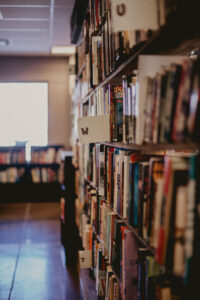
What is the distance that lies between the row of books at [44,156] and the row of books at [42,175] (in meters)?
0.16

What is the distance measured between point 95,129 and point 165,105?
3.02ft

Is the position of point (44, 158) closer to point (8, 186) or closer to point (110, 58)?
point (8, 186)

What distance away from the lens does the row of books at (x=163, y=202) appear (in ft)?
3.35

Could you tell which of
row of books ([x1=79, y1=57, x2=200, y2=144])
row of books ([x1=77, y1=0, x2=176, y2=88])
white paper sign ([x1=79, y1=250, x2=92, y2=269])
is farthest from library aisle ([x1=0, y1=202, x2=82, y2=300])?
row of books ([x1=79, y1=57, x2=200, y2=144])

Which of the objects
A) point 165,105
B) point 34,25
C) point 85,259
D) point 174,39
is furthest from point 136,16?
point 34,25

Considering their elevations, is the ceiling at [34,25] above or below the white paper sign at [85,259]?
above

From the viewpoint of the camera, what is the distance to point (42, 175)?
6.99 m

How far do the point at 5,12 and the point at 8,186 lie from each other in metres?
3.39

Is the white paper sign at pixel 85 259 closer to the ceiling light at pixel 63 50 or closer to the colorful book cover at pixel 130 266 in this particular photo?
the colorful book cover at pixel 130 266

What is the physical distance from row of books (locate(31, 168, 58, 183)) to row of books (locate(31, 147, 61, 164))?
0.16 metres

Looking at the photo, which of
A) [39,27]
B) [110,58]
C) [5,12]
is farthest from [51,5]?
[110,58]

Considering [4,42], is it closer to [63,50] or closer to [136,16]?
[63,50]

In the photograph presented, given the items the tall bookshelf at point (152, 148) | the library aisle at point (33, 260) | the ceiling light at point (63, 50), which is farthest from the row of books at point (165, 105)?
the ceiling light at point (63, 50)

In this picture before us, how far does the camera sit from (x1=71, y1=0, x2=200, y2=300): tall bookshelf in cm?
104
